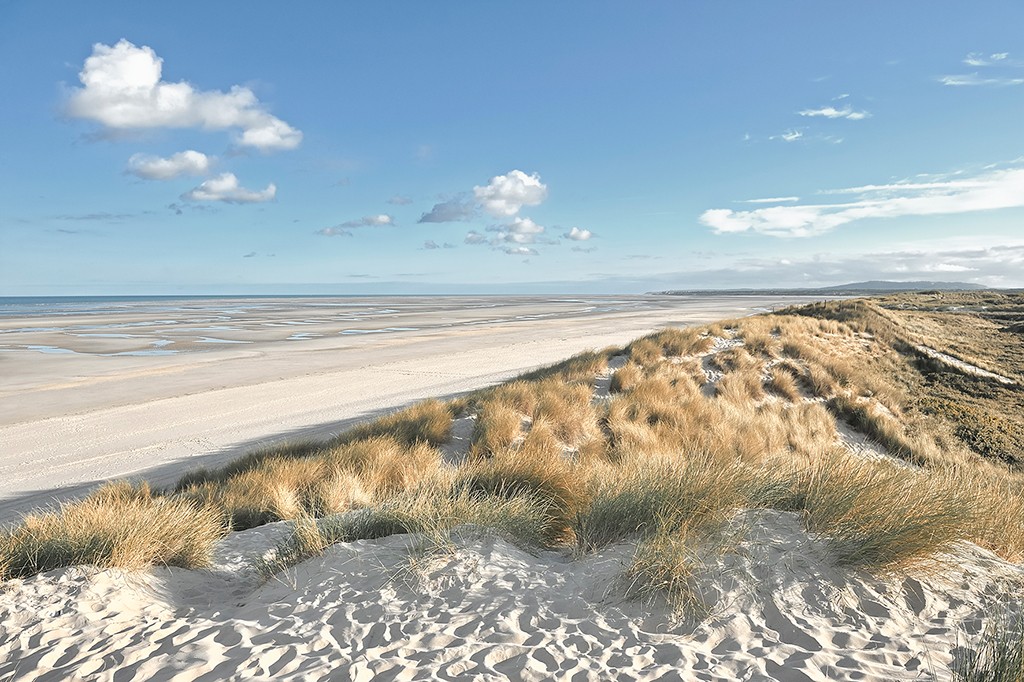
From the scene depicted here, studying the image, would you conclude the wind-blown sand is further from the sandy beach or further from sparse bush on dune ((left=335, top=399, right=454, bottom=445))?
the sandy beach

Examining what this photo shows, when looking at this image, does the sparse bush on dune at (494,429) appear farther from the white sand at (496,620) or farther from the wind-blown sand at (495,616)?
the white sand at (496,620)

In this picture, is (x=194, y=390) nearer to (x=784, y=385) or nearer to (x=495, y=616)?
(x=495, y=616)

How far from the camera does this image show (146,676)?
335 cm

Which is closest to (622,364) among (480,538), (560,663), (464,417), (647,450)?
(464,417)

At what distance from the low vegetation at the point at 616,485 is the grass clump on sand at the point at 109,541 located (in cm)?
2

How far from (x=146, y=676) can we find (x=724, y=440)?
795cm

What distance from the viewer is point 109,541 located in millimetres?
4543

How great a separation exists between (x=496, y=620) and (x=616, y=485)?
76.2 inches

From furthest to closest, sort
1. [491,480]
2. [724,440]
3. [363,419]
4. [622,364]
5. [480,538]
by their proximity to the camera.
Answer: [622,364] < [363,419] < [724,440] < [491,480] < [480,538]

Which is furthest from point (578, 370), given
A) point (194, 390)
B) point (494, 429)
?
point (194, 390)

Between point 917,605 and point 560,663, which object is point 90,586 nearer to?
point 560,663

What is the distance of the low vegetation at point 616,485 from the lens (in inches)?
176

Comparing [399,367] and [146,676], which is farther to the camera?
[399,367]

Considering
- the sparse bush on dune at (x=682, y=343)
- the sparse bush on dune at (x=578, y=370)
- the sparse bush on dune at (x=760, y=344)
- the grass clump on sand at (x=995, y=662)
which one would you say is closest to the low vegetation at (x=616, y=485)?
the sparse bush on dune at (x=578, y=370)
